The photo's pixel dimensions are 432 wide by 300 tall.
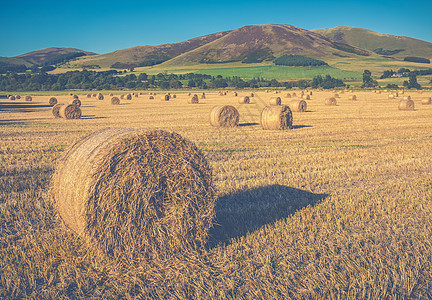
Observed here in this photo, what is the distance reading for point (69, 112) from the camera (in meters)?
27.2

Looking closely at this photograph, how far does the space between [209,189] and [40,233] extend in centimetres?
296

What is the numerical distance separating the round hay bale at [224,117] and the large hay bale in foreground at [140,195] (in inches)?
595

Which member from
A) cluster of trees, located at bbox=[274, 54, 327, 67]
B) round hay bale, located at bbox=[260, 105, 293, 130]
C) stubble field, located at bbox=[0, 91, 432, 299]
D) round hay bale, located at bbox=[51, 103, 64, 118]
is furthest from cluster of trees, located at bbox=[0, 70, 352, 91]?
stubble field, located at bbox=[0, 91, 432, 299]

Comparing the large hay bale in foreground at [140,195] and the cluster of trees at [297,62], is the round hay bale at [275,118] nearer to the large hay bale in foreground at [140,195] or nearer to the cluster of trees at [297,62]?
the large hay bale in foreground at [140,195]

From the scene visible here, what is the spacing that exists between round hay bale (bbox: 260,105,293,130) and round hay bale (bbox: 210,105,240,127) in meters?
1.95

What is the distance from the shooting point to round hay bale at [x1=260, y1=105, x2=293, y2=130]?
65.6 feet

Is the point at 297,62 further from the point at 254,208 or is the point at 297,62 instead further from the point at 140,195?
the point at 140,195

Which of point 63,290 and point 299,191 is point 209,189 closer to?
point 63,290

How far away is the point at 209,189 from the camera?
635cm

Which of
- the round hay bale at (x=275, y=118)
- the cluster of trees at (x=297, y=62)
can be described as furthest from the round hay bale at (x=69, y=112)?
the cluster of trees at (x=297, y=62)

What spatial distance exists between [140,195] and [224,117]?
15.9 meters

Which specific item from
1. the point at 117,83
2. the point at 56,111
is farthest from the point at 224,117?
the point at 117,83

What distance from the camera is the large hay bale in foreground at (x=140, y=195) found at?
5.76 metres

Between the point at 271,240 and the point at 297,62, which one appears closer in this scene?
the point at 271,240
